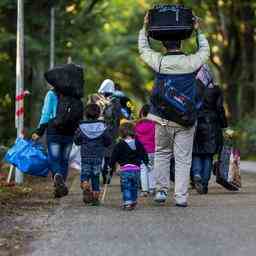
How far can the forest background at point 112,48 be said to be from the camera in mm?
23367

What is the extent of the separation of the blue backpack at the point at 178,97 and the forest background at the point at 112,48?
9.83 m

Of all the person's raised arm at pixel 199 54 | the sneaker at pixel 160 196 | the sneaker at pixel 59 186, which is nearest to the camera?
the person's raised arm at pixel 199 54

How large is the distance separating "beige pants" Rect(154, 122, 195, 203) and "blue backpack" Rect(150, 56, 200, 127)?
177 millimetres

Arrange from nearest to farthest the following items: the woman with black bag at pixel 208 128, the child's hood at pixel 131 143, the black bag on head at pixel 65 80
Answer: the child's hood at pixel 131 143 < the black bag on head at pixel 65 80 < the woman with black bag at pixel 208 128

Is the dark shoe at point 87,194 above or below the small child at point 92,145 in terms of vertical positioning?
below

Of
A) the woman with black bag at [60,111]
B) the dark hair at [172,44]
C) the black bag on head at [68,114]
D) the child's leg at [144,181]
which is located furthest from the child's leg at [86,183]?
the dark hair at [172,44]

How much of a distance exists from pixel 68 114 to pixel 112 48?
3559 cm

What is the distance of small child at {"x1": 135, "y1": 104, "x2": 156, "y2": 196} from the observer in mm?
13648

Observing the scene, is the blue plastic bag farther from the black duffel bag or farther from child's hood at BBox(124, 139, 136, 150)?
the black duffel bag

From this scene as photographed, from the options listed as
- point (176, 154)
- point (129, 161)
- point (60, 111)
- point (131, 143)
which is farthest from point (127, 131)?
point (60, 111)

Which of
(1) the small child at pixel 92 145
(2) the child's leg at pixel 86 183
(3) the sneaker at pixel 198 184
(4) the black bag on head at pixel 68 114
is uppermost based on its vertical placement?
(4) the black bag on head at pixel 68 114

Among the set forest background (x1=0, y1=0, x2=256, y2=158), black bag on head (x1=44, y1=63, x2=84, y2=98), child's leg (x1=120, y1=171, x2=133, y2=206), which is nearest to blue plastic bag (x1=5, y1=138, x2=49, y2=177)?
black bag on head (x1=44, y1=63, x2=84, y2=98)

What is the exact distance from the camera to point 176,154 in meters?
11.8

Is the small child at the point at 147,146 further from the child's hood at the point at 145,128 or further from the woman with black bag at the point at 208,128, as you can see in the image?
the woman with black bag at the point at 208,128
